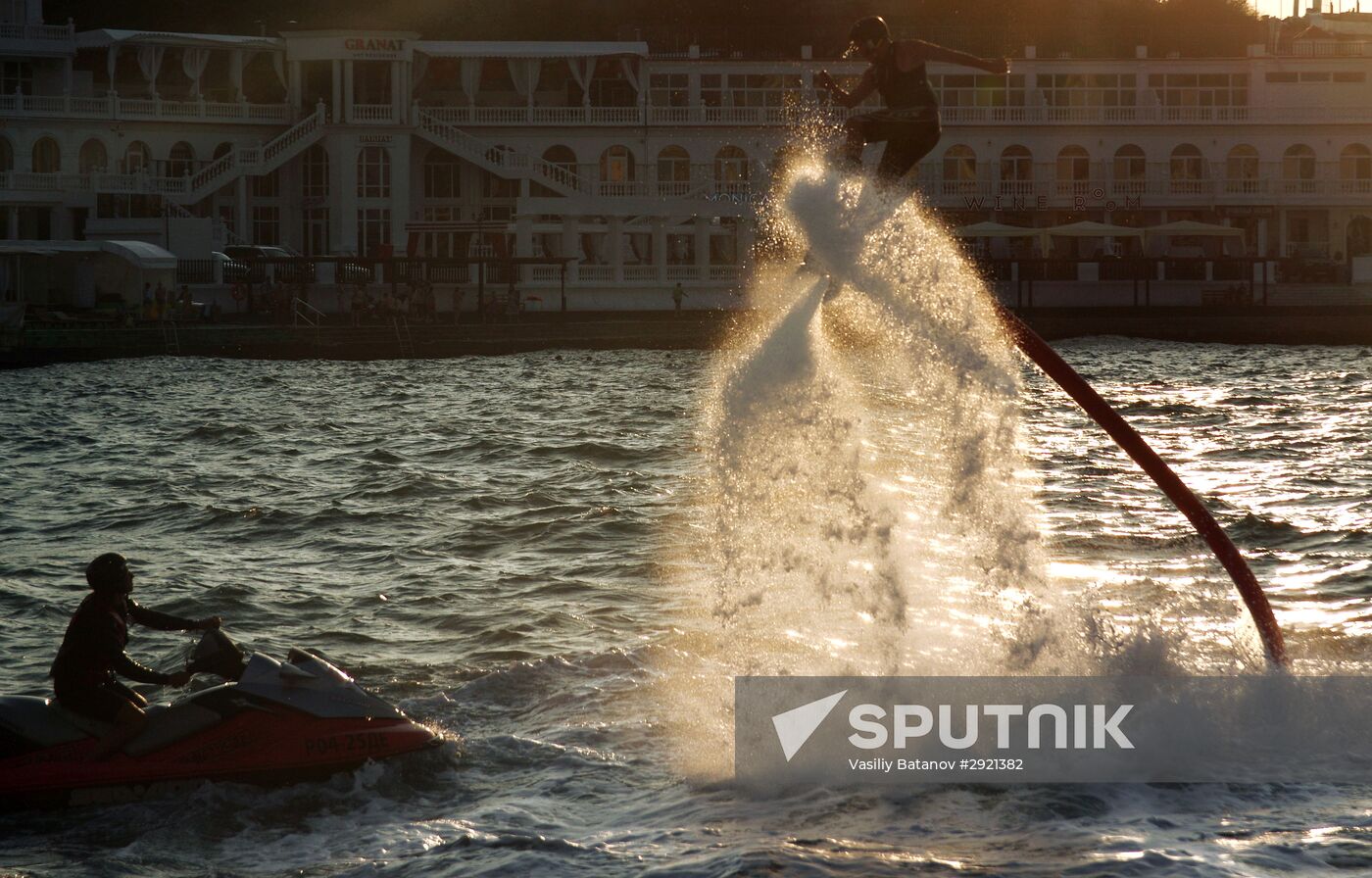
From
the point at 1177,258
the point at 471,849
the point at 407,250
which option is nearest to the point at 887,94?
the point at 471,849

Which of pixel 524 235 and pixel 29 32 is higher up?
pixel 29 32

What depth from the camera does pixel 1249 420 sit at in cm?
3706

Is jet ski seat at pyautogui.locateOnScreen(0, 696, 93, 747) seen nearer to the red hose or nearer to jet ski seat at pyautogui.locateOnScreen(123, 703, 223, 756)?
jet ski seat at pyautogui.locateOnScreen(123, 703, 223, 756)

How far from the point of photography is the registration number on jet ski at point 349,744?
11.0 meters

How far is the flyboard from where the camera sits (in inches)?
422

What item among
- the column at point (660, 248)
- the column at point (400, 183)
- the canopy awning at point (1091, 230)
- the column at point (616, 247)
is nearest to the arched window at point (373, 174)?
the column at point (400, 183)

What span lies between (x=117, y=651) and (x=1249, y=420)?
101 feet

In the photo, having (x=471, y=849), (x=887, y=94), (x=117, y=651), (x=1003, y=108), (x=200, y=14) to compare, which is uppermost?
(x=200, y=14)

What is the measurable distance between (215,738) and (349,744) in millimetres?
860

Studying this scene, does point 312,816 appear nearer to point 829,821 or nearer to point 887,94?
point 829,821

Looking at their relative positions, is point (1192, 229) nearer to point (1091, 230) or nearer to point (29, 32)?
point (1091, 230)

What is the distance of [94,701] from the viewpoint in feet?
35.6

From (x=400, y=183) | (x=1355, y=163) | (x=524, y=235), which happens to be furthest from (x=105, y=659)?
(x=1355, y=163)

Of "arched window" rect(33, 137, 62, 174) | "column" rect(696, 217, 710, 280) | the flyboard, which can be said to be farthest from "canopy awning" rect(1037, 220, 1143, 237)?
the flyboard
